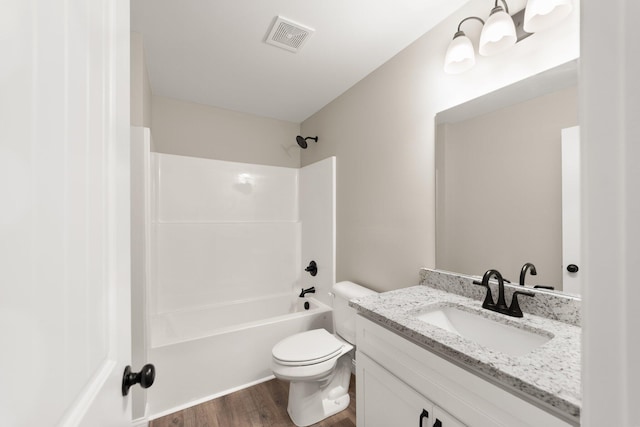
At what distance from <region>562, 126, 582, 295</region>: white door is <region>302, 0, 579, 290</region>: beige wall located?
0.35 m

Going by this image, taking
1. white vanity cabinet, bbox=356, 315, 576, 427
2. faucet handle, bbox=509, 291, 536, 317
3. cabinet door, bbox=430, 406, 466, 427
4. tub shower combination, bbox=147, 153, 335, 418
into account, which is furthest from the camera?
tub shower combination, bbox=147, 153, 335, 418

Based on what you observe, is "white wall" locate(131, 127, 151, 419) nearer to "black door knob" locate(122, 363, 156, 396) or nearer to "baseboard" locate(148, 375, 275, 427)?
"baseboard" locate(148, 375, 275, 427)

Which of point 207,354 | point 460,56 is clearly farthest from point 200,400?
Answer: point 460,56

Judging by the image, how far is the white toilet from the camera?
1.56 m

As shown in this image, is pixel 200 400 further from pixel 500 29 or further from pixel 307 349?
pixel 500 29

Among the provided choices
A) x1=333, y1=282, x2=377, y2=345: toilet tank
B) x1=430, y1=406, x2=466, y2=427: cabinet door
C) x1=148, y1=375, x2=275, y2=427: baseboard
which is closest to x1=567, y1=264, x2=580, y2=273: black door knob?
x1=430, y1=406, x2=466, y2=427: cabinet door

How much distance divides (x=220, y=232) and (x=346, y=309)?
1488 millimetres

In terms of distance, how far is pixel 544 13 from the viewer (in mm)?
1055

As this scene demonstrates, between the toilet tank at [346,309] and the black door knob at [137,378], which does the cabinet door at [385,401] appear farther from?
the black door knob at [137,378]

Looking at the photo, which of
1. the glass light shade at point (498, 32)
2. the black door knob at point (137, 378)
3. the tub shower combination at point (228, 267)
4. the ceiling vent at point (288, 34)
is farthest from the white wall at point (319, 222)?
the black door knob at point (137, 378)

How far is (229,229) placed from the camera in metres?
2.71
